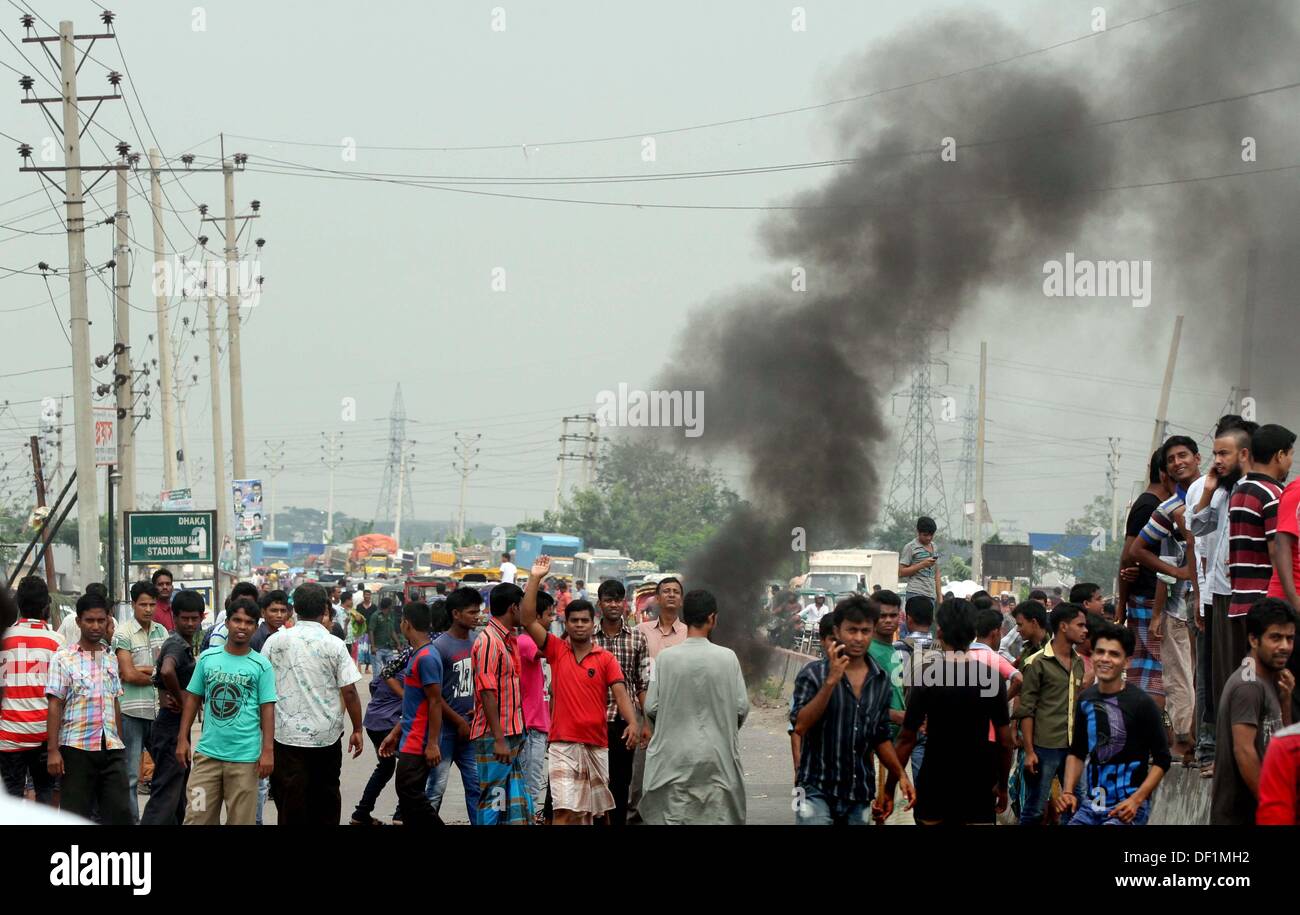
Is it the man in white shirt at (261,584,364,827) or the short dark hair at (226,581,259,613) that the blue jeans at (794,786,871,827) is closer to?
the man in white shirt at (261,584,364,827)

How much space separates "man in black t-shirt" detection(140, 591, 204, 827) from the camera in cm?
818

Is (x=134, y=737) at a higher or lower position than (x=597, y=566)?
higher

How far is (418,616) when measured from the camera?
28.7ft

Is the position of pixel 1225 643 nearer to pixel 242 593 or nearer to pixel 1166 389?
pixel 242 593

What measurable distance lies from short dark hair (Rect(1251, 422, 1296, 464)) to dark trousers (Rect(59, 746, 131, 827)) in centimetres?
576

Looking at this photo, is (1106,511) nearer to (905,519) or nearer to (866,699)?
(905,519)

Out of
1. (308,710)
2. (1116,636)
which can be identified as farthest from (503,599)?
(1116,636)

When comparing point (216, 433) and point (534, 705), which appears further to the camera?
point (216, 433)

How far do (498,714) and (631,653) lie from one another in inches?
40.3

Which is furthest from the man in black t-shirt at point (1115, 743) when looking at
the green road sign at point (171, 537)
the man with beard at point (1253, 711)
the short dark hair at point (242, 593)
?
the green road sign at point (171, 537)

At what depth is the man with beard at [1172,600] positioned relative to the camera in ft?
26.2
